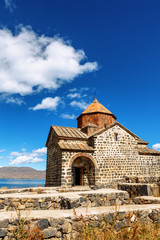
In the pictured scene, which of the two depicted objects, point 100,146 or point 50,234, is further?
point 100,146

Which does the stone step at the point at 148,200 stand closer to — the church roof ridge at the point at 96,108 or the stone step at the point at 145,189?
the stone step at the point at 145,189

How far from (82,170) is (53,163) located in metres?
2.58

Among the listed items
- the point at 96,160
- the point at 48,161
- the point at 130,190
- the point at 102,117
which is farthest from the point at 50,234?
the point at 102,117

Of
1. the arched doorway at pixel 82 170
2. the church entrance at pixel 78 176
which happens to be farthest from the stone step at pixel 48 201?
the church entrance at pixel 78 176

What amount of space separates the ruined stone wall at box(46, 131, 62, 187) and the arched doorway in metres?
1.51

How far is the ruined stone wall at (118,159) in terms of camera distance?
14.7 metres

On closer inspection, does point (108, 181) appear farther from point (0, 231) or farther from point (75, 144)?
point (0, 231)

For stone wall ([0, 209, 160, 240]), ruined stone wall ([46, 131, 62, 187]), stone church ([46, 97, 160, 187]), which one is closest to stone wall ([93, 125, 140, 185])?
stone church ([46, 97, 160, 187])

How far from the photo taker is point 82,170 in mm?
15141

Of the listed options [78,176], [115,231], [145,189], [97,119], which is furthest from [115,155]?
[115,231]

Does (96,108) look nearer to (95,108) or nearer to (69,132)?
(95,108)

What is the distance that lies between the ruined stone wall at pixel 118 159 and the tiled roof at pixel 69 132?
1556 millimetres

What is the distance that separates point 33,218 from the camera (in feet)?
11.3

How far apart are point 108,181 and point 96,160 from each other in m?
1.90
